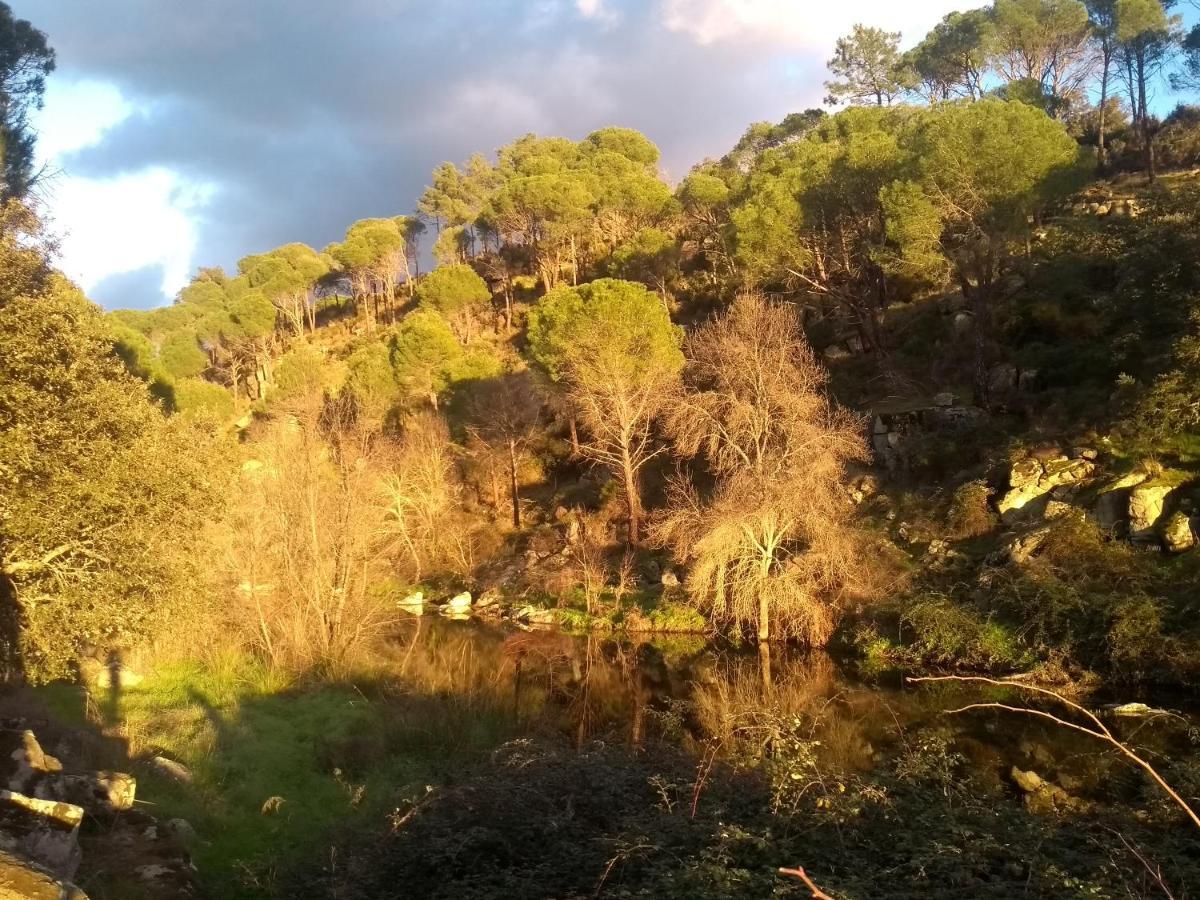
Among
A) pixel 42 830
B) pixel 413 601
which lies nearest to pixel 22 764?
pixel 42 830

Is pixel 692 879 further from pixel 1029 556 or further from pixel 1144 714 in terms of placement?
pixel 1029 556

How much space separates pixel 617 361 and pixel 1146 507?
787 inches

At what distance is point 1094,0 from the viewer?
53.6 m

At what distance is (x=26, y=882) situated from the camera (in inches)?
241

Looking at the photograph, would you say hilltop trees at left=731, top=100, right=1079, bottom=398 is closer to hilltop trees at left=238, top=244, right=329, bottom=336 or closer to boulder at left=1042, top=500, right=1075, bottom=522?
boulder at left=1042, top=500, right=1075, bottom=522

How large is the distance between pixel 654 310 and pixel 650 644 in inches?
614

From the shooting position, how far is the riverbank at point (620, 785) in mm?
7930

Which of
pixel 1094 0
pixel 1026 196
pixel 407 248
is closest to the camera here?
pixel 1026 196

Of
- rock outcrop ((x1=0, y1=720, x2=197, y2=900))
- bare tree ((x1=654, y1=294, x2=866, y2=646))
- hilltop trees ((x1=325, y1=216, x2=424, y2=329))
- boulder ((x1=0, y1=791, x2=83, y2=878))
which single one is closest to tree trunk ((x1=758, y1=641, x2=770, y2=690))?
bare tree ((x1=654, y1=294, x2=866, y2=646))

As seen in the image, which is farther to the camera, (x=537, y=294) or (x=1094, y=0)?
(x=537, y=294)

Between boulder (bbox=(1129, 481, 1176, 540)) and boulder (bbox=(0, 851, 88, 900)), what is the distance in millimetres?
24354

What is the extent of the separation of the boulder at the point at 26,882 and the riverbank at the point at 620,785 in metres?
2.79

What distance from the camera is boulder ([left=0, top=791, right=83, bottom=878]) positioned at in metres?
7.69

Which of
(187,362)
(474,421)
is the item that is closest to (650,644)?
(474,421)
